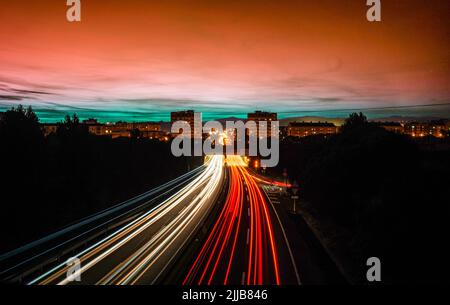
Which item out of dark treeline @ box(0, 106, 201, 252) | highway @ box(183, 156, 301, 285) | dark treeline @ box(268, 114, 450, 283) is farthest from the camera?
dark treeline @ box(0, 106, 201, 252)

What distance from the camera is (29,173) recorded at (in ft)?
69.5

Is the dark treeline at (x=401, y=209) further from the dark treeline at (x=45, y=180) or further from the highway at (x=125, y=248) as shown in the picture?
the dark treeline at (x=45, y=180)

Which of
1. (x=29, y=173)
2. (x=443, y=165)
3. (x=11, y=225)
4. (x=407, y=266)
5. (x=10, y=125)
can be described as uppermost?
(x=10, y=125)

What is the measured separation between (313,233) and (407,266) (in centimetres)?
741

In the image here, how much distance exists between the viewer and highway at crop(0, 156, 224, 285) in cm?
1034

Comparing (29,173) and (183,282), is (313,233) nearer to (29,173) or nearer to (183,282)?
(183,282)

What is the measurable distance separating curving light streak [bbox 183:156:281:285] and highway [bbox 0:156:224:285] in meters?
1.21

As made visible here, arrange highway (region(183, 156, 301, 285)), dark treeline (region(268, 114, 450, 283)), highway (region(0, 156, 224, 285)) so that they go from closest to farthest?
dark treeline (region(268, 114, 450, 283))
highway (region(0, 156, 224, 285))
highway (region(183, 156, 301, 285))

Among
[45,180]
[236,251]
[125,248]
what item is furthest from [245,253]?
[45,180]

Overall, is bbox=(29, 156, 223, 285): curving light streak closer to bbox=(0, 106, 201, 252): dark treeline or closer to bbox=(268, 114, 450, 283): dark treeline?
bbox=(0, 106, 201, 252): dark treeline

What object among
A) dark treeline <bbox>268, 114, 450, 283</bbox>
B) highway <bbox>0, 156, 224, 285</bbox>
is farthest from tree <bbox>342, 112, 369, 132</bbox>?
highway <bbox>0, 156, 224, 285</bbox>

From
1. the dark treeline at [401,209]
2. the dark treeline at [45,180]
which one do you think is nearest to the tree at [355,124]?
the dark treeline at [401,209]

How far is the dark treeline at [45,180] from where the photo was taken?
19.5 m
